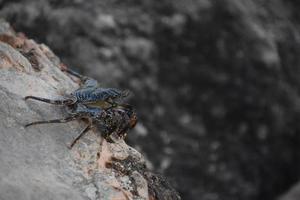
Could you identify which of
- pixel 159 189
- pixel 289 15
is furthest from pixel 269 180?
pixel 159 189

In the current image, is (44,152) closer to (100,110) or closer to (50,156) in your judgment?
(50,156)

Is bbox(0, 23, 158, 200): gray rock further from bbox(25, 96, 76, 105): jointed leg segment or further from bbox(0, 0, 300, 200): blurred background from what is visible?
bbox(0, 0, 300, 200): blurred background

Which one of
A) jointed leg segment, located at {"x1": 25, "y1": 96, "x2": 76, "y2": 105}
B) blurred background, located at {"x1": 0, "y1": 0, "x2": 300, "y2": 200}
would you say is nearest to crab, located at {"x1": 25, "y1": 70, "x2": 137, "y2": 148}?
jointed leg segment, located at {"x1": 25, "y1": 96, "x2": 76, "y2": 105}

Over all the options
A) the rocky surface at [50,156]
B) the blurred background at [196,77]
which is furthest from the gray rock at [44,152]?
the blurred background at [196,77]

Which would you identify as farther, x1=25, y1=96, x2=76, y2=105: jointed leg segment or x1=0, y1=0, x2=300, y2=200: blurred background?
x1=0, y1=0, x2=300, y2=200: blurred background

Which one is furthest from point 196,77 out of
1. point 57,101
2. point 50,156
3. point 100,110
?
point 50,156

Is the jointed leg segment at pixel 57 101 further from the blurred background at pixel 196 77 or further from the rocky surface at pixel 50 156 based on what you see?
the blurred background at pixel 196 77

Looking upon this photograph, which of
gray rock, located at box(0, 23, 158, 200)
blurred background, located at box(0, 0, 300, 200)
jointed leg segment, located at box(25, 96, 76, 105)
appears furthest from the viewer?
blurred background, located at box(0, 0, 300, 200)
